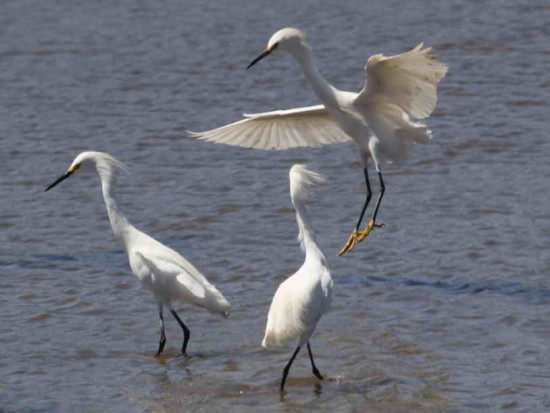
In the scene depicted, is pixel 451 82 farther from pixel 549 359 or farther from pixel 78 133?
pixel 549 359

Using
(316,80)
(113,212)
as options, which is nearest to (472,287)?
(316,80)

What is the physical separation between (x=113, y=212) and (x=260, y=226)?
97.0 inches

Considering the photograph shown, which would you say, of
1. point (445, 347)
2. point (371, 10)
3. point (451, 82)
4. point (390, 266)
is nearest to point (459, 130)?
point (451, 82)

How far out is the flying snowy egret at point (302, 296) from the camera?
730 cm

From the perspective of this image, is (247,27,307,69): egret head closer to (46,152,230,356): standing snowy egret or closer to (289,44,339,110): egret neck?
(289,44,339,110): egret neck

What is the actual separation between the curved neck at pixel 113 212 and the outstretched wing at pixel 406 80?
1929mm

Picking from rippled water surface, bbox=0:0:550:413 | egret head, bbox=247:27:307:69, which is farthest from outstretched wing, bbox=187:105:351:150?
rippled water surface, bbox=0:0:550:413

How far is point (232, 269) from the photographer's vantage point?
984 cm

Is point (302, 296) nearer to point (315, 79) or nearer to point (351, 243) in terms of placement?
point (351, 243)

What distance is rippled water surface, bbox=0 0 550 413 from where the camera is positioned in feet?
25.1

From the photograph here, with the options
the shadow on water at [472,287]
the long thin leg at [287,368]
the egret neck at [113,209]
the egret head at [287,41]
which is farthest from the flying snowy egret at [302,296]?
the shadow on water at [472,287]

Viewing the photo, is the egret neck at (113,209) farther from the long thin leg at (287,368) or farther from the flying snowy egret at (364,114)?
the long thin leg at (287,368)

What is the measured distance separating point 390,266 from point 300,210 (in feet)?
7.83

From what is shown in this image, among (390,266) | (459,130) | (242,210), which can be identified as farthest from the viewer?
(459,130)
